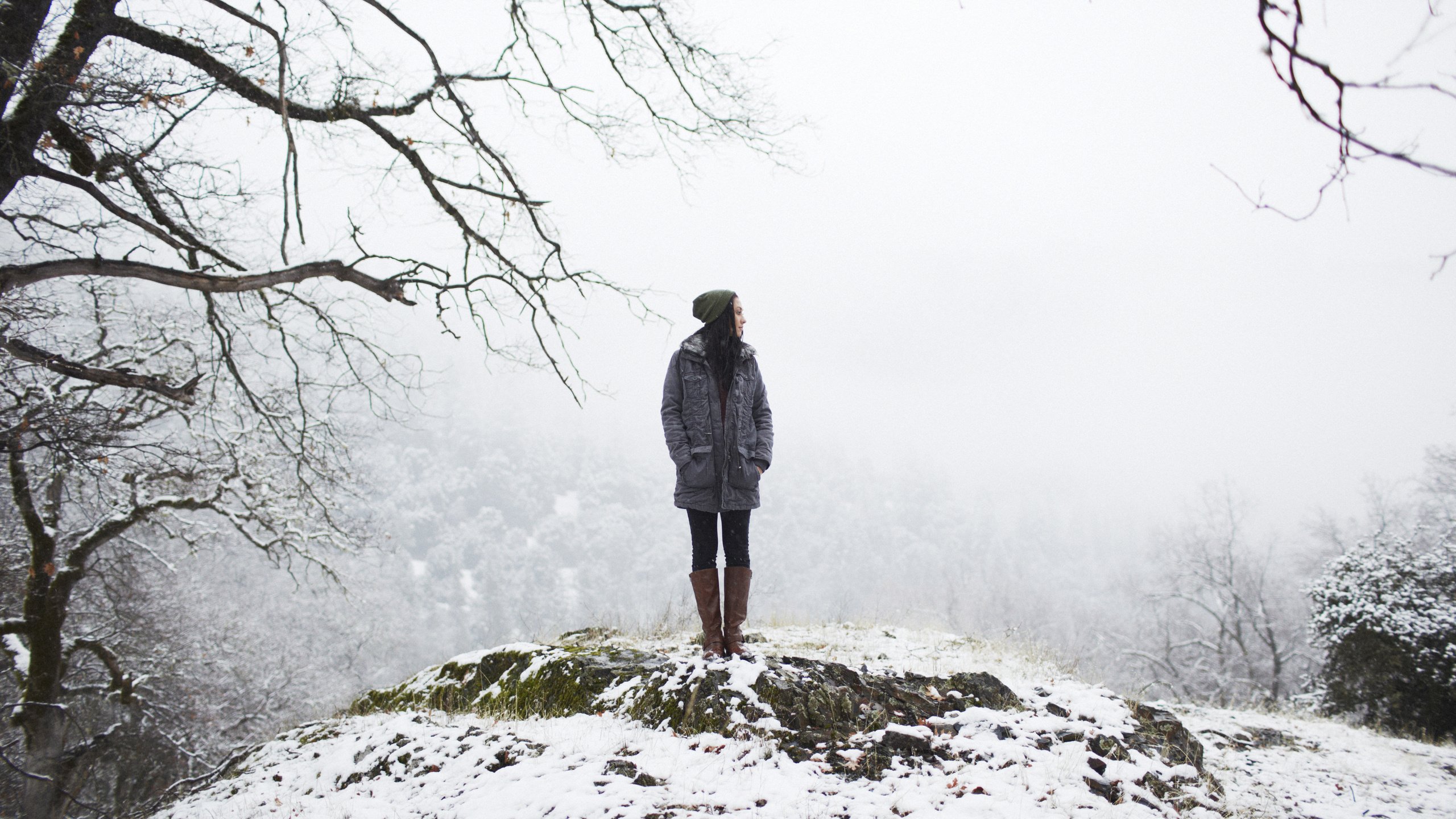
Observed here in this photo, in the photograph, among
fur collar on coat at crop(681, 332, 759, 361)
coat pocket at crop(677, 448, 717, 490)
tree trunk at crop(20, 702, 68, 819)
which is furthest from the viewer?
tree trunk at crop(20, 702, 68, 819)

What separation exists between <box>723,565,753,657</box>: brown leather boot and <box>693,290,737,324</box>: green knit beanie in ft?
4.95

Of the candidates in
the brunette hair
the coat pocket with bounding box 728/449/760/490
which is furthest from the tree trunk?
the brunette hair

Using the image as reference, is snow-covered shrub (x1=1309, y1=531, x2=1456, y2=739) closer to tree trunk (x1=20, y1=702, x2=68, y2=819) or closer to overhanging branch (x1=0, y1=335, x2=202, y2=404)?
overhanging branch (x1=0, y1=335, x2=202, y2=404)

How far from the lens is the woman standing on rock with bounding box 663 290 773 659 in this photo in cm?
389

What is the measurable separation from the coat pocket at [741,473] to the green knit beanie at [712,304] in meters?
0.82

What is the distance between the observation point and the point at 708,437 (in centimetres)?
392

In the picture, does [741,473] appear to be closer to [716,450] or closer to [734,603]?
[716,450]

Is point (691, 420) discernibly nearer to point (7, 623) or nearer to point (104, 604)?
point (7, 623)

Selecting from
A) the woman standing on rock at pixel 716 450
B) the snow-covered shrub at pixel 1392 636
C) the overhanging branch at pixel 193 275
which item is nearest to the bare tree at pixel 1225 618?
the snow-covered shrub at pixel 1392 636

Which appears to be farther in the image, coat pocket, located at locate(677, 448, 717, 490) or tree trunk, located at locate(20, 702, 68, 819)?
tree trunk, located at locate(20, 702, 68, 819)

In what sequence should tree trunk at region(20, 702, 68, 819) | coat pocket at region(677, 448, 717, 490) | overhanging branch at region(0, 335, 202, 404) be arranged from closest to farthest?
overhanging branch at region(0, 335, 202, 404) → coat pocket at region(677, 448, 717, 490) → tree trunk at region(20, 702, 68, 819)

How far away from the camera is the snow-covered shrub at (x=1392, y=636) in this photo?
754cm

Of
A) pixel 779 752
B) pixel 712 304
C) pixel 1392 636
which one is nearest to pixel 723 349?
pixel 712 304

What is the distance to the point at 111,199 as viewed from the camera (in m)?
4.26
